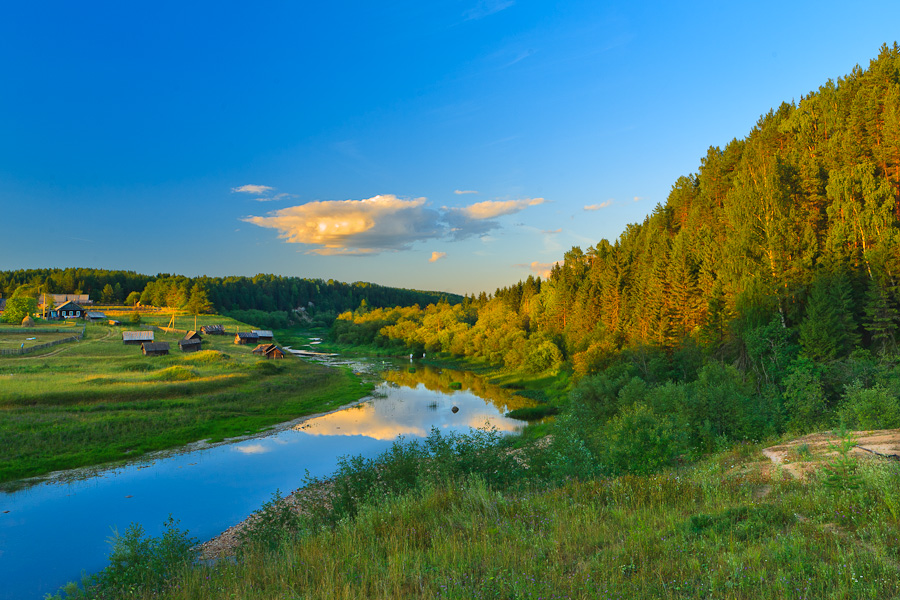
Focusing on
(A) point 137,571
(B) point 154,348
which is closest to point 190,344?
(B) point 154,348

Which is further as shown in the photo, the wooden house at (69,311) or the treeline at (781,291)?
the wooden house at (69,311)

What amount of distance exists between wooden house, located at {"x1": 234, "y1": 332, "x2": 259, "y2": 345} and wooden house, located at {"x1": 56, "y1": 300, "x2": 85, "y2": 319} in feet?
137

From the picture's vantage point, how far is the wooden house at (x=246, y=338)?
280 ft

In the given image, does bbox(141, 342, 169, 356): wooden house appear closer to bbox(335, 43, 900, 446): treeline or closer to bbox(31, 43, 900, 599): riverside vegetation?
bbox(31, 43, 900, 599): riverside vegetation

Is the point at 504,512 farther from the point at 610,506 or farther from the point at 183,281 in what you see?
the point at 183,281

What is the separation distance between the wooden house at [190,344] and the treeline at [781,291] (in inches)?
2338

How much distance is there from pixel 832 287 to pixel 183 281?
163771mm

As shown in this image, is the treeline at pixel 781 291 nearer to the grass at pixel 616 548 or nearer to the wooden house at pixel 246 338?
the grass at pixel 616 548

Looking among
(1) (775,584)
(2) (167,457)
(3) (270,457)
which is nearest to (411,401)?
(3) (270,457)

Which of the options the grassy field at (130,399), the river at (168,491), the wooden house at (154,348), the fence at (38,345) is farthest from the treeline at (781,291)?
the fence at (38,345)

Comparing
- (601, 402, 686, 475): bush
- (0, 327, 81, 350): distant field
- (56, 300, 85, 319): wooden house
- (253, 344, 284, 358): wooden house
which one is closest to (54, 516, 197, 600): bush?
(601, 402, 686, 475): bush

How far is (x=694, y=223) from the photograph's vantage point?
178 feet

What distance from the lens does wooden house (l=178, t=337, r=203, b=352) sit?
6906cm

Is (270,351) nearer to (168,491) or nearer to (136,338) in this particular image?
(136,338)
